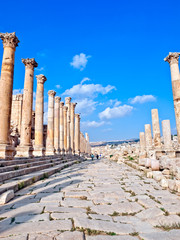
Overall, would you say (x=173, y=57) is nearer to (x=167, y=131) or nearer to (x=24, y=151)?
(x=167, y=131)

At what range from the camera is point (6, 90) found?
30.2 feet

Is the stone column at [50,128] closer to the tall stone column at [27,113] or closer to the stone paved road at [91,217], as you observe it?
the tall stone column at [27,113]

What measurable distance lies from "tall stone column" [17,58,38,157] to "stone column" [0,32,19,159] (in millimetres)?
2358

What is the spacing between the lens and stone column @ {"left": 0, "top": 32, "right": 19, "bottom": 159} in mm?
8609

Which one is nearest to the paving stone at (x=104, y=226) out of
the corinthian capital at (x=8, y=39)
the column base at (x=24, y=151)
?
the column base at (x=24, y=151)

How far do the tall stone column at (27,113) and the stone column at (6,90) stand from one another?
7.74 ft

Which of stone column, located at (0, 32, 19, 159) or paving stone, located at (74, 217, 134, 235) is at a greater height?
stone column, located at (0, 32, 19, 159)

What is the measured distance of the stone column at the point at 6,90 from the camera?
8.61m

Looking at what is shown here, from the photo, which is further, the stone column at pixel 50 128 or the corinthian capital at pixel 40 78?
the stone column at pixel 50 128

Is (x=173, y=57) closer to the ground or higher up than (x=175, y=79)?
higher up

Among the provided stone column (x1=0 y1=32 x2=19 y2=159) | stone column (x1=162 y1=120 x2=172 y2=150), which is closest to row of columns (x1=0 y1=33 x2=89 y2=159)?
stone column (x1=0 y1=32 x2=19 y2=159)

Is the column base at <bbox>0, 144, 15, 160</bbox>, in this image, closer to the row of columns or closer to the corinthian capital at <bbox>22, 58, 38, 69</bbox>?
the row of columns

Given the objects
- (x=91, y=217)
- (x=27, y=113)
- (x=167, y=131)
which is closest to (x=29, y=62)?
(x=27, y=113)

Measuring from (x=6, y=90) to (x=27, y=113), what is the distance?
315cm
